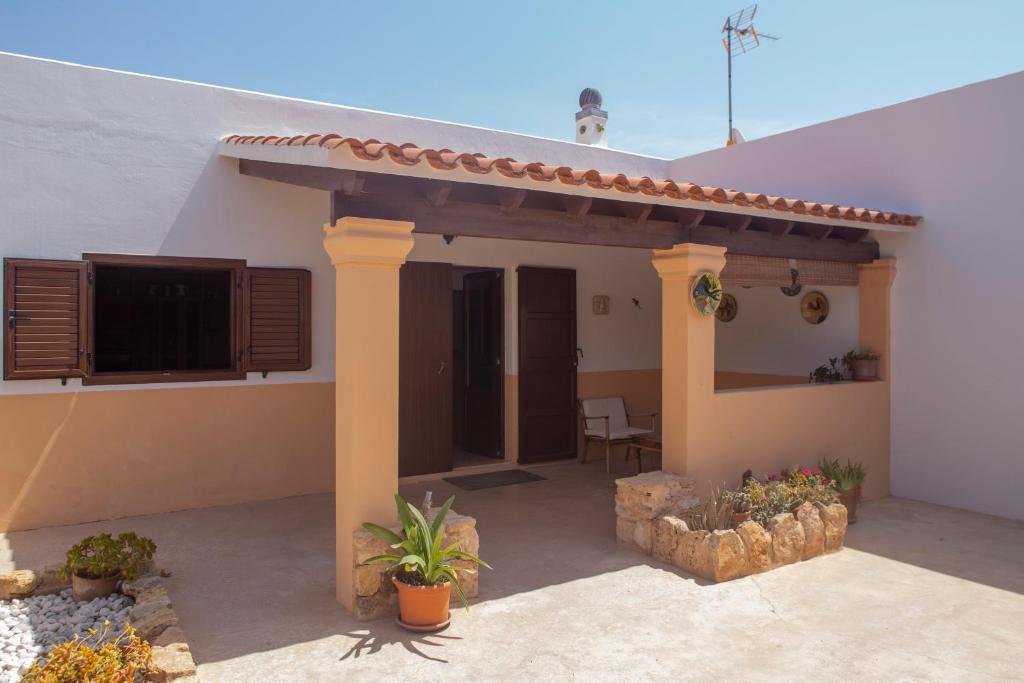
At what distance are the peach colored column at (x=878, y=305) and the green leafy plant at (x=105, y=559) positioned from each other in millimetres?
6501

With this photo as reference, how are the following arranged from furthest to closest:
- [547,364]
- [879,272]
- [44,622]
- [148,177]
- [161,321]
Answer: [161,321], [547,364], [879,272], [148,177], [44,622]

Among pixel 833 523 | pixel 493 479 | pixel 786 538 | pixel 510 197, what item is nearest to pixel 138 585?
pixel 510 197

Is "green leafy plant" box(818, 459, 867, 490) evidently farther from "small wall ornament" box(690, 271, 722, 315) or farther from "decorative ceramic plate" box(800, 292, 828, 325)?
"decorative ceramic plate" box(800, 292, 828, 325)

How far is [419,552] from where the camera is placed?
3848mm

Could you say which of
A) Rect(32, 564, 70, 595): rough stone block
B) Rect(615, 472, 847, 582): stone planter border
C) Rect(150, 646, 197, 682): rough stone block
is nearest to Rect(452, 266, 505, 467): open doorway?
Rect(615, 472, 847, 582): stone planter border

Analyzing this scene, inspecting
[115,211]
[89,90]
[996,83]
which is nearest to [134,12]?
[89,90]

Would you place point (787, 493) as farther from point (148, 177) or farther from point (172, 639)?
point (148, 177)

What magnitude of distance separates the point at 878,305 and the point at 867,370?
645mm

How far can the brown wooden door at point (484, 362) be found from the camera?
7.81 m

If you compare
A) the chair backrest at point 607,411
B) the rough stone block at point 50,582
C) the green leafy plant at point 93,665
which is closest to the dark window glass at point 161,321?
the chair backrest at point 607,411

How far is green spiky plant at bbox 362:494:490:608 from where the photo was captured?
3.75 metres

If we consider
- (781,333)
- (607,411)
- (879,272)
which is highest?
(879,272)

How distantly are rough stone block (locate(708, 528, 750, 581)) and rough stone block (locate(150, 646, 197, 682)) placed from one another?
3.05 meters

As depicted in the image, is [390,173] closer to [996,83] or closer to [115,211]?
[115,211]
